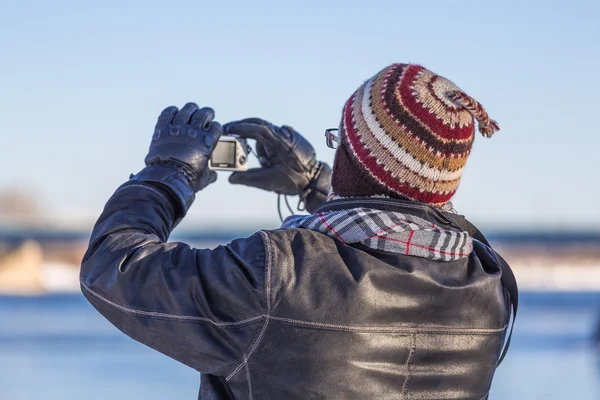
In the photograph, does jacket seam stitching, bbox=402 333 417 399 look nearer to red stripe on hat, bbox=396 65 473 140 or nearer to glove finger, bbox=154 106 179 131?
red stripe on hat, bbox=396 65 473 140

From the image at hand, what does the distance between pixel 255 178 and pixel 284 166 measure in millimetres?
68

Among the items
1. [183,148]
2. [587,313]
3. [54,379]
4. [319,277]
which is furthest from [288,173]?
[587,313]

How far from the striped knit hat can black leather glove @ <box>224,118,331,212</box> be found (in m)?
0.49

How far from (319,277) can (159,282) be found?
0.23 m

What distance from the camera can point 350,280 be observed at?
4.11 ft

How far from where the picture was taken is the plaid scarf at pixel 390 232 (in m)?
1.28

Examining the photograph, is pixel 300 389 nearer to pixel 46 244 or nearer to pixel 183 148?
pixel 183 148

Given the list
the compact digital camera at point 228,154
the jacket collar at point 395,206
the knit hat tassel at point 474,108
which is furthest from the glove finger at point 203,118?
the knit hat tassel at point 474,108

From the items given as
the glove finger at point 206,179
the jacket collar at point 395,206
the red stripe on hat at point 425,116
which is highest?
the red stripe on hat at point 425,116

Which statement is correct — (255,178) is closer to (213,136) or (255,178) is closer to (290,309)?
(213,136)

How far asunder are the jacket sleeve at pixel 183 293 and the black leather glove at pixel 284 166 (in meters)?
0.57

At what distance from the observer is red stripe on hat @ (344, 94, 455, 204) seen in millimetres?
1318

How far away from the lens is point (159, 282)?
1.23m

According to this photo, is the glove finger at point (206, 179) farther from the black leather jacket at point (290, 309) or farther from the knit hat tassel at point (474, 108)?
the knit hat tassel at point (474, 108)
